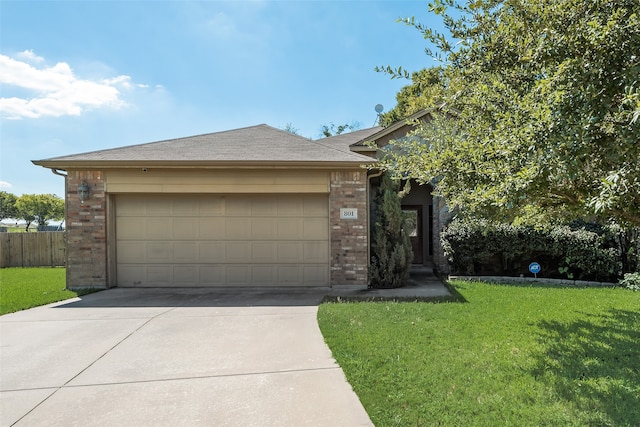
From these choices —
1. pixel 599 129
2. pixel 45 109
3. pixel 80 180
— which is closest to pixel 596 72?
pixel 599 129

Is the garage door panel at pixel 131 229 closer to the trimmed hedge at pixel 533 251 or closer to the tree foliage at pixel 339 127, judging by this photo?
the trimmed hedge at pixel 533 251

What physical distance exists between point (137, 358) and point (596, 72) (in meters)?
5.01

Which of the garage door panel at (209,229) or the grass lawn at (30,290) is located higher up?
the garage door panel at (209,229)

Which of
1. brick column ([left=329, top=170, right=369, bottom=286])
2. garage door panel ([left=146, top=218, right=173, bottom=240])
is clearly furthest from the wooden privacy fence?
brick column ([left=329, top=170, right=369, bottom=286])

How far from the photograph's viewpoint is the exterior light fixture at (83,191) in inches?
295

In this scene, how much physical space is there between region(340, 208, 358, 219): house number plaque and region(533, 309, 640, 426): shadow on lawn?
3912 mm

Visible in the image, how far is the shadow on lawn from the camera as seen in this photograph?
2.66 metres

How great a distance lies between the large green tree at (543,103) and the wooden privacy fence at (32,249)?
1456cm

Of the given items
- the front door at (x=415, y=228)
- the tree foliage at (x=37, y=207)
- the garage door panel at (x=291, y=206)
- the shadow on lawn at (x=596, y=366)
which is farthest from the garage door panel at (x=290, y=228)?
the tree foliage at (x=37, y=207)

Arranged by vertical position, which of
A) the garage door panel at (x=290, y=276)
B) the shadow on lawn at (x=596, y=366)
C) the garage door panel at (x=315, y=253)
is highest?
the garage door panel at (x=315, y=253)

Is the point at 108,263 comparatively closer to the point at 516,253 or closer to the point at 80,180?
the point at 80,180

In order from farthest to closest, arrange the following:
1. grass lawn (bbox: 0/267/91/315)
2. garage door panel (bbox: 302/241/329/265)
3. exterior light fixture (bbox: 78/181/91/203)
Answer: garage door panel (bbox: 302/241/329/265) < exterior light fixture (bbox: 78/181/91/203) < grass lawn (bbox: 0/267/91/315)

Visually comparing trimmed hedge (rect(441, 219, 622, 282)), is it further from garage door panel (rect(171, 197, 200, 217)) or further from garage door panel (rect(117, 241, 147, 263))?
garage door panel (rect(117, 241, 147, 263))

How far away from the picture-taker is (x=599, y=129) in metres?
2.46
